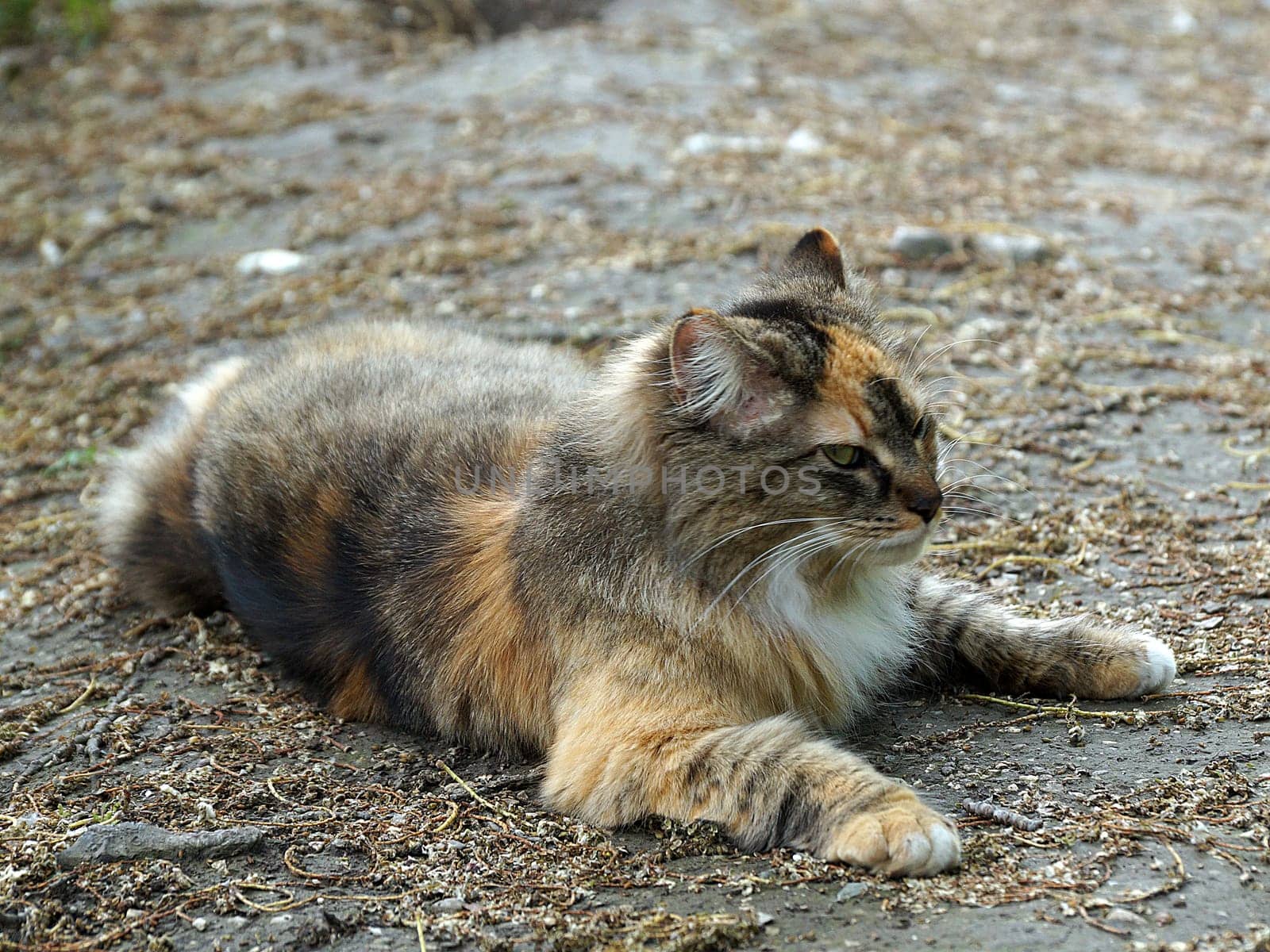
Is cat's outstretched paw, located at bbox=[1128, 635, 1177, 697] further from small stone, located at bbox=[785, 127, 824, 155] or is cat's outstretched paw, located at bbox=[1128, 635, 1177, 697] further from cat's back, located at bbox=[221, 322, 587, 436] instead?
small stone, located at bbox=[785, 127, 824, 155]

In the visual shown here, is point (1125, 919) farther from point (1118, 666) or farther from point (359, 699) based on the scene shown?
point (359, 699)

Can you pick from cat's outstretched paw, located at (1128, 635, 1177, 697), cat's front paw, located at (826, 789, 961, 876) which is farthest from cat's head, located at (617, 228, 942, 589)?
cat's outstretched paw, located at (1128, 635, 1177, 697)

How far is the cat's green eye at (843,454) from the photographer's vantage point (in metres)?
3.66

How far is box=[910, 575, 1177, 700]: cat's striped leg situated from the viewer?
4.08m

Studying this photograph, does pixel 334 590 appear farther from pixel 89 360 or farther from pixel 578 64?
pixel 578 64

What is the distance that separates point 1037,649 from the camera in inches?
167

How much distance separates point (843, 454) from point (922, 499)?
0.26 metres

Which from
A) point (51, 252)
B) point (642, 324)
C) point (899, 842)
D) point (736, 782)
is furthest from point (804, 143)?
point (899, 842)

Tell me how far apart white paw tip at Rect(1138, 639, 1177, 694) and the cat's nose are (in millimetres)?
962

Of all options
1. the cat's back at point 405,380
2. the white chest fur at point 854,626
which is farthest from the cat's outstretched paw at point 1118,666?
the cat's back at point 405,380

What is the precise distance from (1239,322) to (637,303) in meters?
3.29

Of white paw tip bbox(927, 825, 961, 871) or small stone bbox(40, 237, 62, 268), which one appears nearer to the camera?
white paw tip bbox(927, 825, 961, 871)

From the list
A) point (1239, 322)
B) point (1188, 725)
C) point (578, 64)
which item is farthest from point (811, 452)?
point (578, 64)

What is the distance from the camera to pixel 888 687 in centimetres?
427
